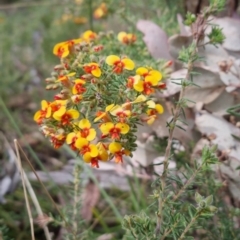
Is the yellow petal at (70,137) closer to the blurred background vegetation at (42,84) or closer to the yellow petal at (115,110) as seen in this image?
the yellow petal at (115,110)

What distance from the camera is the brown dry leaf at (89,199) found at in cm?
121

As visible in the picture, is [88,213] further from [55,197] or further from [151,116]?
[151,116]

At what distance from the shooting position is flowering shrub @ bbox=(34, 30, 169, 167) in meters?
0.63

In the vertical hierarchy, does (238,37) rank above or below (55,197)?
above

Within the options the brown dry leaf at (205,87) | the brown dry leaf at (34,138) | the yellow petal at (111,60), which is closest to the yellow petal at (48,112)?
the yellow petal at (111,60)

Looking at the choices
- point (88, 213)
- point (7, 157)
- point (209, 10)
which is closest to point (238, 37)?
point (209, 10)

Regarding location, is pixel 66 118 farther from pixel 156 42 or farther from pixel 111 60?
pixel 156 42

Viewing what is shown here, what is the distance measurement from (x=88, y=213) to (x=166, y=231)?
546 mm

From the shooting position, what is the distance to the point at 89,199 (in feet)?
4.09

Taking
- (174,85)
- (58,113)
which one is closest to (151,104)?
(58,113)

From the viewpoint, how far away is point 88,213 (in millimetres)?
1208

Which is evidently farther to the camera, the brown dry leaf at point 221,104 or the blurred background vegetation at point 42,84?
the blurred background vegetation at point 42,84

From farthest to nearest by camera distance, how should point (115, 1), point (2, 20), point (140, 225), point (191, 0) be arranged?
point (2, 20), point (115, 1), point (191, 0), point (140, 225)

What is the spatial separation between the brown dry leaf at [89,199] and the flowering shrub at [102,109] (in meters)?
0.55
